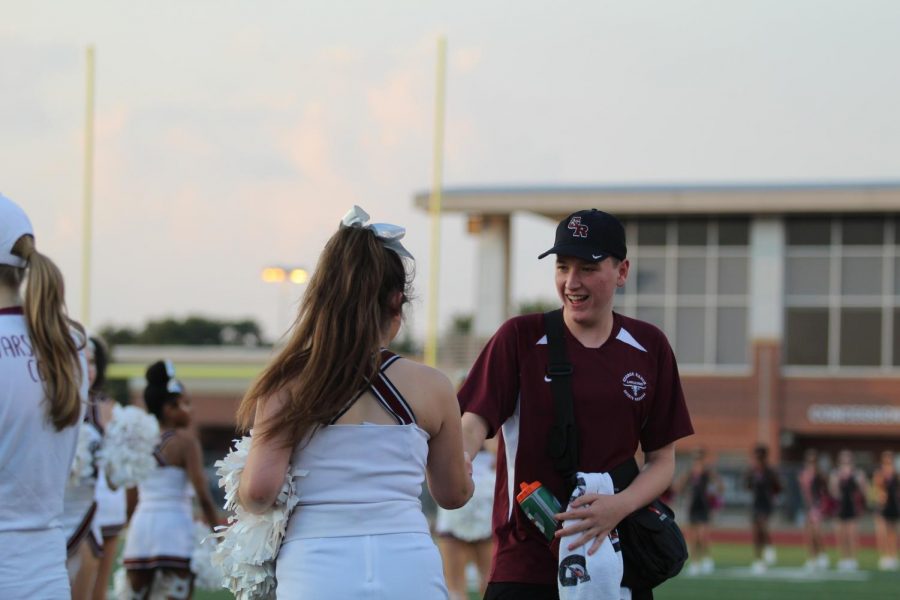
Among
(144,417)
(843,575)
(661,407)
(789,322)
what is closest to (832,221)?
(789,322)

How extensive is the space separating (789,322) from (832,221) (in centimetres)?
332

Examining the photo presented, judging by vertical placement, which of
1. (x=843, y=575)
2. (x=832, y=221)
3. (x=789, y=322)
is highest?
(x=832, y=221)

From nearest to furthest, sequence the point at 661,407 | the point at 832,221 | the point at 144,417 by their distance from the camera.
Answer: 1. the point at 661,407
2. the point at 144,417
3. the point at 832,221

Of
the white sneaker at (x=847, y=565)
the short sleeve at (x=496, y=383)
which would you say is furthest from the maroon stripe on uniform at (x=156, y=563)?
the white sneaker at (x=847, y=565)

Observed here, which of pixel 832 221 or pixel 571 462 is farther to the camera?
pixel 832 221

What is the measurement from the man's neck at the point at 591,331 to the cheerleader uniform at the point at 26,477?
166cm

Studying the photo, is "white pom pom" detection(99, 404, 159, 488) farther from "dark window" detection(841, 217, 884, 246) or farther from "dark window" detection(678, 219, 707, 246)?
"dark window" detection(841, 217, 884, 246)

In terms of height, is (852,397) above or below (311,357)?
below

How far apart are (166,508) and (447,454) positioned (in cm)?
555

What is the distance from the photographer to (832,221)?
46.3 meters

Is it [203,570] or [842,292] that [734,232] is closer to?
[842,292]

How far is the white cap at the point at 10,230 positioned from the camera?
450cm

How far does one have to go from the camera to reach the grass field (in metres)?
16.9

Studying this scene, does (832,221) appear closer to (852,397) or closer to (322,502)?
(852,397)
